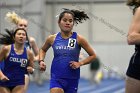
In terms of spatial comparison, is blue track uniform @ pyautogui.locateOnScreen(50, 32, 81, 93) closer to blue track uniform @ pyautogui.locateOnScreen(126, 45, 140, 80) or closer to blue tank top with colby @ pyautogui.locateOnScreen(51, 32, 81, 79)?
blue tank top with colby @ pyautogui.locateOnScreen(51, 32, 81, 79)

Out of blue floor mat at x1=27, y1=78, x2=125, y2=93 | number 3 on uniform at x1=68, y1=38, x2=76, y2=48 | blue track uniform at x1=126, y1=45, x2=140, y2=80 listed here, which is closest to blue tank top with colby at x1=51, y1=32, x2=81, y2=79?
number 3 on uniform at x1=68, y1=38, x2=76, y2=48

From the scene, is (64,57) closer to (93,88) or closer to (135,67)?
(135,67)

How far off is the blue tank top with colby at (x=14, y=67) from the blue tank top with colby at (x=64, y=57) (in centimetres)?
118

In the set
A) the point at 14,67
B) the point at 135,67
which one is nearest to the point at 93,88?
the point at 14,67

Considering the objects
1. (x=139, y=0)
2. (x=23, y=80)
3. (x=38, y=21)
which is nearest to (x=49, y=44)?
(x=23, y=80)

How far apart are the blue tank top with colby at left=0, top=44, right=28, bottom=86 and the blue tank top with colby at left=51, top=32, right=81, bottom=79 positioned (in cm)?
118

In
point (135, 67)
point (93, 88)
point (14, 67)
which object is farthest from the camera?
point (93, 88)

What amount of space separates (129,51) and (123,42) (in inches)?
25.0

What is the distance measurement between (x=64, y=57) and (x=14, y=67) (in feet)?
4.61

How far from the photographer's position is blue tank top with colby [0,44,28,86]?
326 inches

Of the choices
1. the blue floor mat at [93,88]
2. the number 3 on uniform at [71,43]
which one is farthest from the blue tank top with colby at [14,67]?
the blue floor mat at [93,88]

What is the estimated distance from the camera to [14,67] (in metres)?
8.30

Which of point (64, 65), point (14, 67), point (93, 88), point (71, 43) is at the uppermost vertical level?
point (71, 43)

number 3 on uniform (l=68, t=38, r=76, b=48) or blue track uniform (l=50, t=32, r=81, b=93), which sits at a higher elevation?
number 3 on uniform (l=68, t=38, r=76, b=48)
